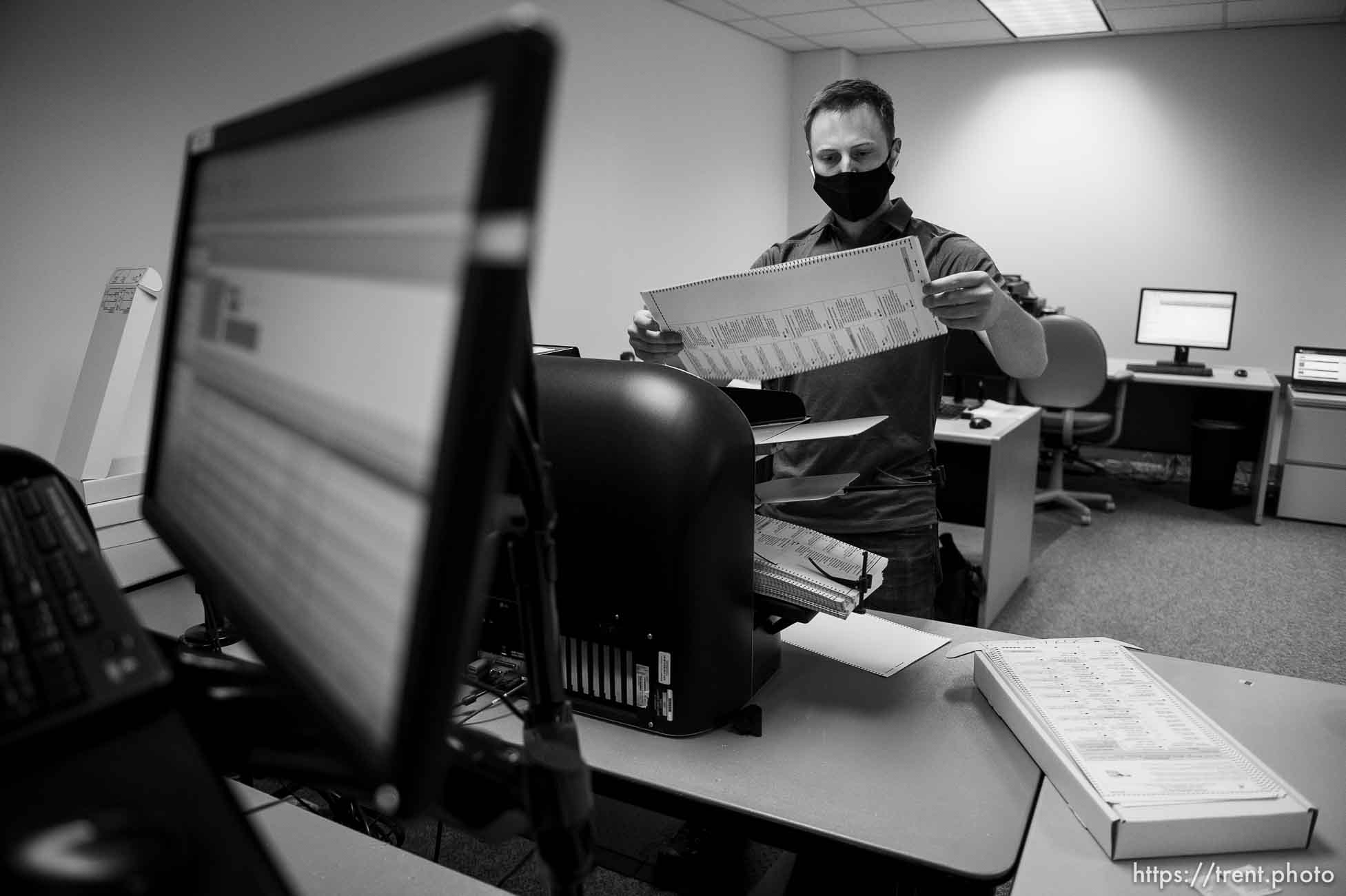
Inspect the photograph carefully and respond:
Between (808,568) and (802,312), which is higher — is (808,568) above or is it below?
below

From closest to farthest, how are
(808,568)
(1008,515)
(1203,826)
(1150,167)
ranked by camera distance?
1. (1203,826)
2. (808,568)
3. (1008,515)
4. (1150,167)

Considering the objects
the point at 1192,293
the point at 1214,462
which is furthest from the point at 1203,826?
the point at 1192,293

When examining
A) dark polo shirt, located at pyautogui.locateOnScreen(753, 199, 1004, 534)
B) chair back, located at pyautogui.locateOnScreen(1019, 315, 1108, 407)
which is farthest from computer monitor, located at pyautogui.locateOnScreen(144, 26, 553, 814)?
chair back, located at pyautogui.locateOnScreen(1019, 315, 1108, 407)

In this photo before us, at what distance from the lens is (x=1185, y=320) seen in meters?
4.97

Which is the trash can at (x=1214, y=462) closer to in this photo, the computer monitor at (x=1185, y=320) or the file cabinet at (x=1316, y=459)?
the file cabinet at (x=1316, y=459)

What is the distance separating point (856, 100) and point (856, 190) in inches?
6.1

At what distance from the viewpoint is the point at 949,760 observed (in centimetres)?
99

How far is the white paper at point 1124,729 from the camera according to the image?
33.8 inches

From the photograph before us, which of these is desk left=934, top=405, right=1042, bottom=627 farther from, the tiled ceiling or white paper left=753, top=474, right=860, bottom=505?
the tiled ceiling

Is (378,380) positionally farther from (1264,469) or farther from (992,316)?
(1264,469)

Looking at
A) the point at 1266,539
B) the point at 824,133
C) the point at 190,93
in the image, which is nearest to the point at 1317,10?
the point at 1266,539

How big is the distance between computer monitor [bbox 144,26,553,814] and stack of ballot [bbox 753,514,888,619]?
59 cm

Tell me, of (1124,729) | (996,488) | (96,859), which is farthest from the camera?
(996,488)

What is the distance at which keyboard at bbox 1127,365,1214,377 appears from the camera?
479 cm
